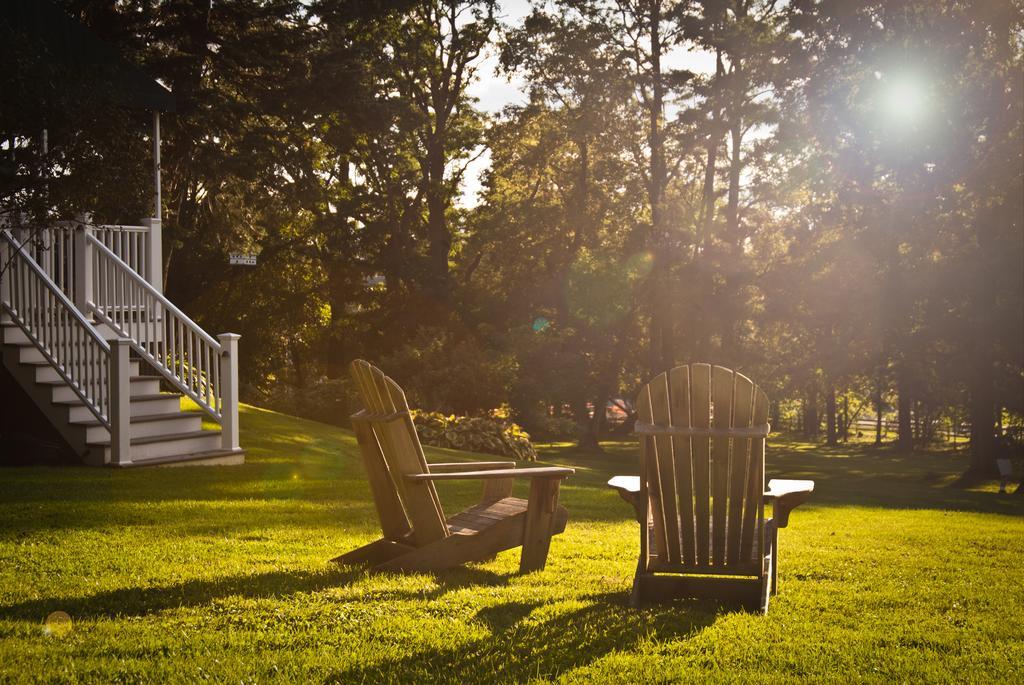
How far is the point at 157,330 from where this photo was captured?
13.5 metres

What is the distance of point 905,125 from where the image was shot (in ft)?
86.7

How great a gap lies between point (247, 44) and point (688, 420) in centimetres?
1884

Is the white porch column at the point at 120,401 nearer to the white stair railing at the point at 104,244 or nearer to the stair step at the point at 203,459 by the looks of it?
the stair step at the point at 203,459

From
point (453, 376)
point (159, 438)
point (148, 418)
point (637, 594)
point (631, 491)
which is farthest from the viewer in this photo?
point (453, 376)

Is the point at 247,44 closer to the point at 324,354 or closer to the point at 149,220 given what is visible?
the point at 149,220

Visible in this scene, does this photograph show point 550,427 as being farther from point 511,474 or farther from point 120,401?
point 511,474

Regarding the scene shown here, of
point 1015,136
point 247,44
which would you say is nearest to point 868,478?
point 1015,136

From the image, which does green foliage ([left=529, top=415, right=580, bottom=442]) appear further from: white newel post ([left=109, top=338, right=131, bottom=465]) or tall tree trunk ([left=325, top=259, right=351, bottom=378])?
white newel post ([left=109, top=338, right=131, bottom=465])

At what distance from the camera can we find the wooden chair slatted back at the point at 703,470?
562cm

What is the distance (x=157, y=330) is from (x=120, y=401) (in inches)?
81.2

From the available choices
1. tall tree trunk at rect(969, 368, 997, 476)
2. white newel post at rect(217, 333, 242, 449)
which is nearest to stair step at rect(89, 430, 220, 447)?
white newel post at rect(217, 333, 242, 449)

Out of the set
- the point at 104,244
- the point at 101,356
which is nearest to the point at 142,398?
the point at 101,356

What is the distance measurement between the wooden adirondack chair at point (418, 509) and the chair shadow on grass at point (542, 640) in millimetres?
800

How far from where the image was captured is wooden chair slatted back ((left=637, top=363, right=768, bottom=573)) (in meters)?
5.62
